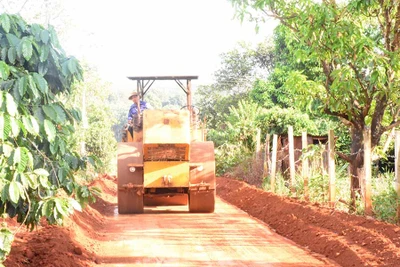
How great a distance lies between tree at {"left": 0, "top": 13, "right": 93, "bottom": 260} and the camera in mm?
4348

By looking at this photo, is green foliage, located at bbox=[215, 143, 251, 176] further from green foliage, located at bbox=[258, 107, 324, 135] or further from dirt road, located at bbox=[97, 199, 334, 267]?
dirt road, located at bbox=[97, 199, 334, 267]

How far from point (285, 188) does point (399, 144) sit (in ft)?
23.8

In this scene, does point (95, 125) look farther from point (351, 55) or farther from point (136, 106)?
point (351, 55)

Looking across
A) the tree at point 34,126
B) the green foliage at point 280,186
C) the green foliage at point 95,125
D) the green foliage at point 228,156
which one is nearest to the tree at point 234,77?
the green foliage at point 95,125

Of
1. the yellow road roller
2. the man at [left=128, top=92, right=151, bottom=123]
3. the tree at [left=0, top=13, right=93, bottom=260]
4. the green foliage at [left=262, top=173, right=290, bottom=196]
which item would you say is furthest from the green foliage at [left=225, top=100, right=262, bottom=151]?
the tree at [left=0, top=13, right=93, bottom=260]

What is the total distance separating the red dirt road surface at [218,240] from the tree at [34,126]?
5.76ft

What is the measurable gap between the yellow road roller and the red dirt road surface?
0.60 m

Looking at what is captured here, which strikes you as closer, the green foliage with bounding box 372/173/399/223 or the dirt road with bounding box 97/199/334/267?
the dirt road with bounding box 97/199/334/267

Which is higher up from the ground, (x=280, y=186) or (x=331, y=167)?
(x=331, y=167)

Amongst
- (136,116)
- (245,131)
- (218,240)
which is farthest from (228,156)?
(218,240)

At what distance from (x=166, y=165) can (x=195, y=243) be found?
4497 mm

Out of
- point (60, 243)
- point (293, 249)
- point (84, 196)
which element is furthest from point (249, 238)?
point (84, 196)

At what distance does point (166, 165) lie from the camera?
1428 centimetres

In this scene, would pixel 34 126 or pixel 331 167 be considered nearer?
pixel 34 126
